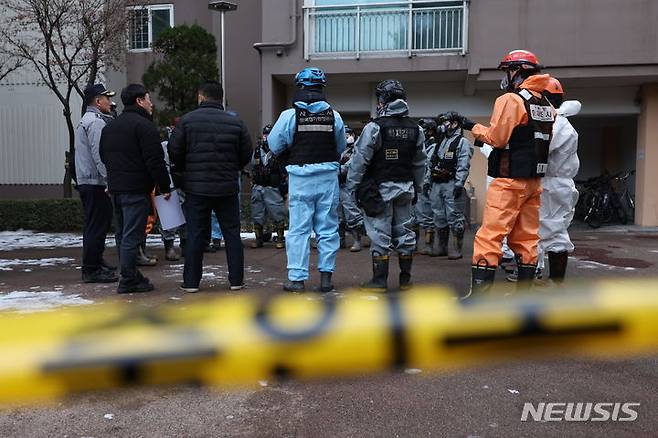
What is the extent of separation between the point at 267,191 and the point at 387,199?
3483 millimetres

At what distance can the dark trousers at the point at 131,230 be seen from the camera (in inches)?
198

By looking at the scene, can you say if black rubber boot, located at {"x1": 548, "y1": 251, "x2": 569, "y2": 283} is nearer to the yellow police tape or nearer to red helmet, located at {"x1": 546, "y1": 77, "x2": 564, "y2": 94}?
red helmet, located at {"x1": 546, "y1": 77, "x2": 564, "y2": 94}

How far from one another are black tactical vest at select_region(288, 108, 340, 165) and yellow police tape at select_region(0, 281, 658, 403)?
3796 mm

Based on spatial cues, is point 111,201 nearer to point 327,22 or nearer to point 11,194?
point 327,22

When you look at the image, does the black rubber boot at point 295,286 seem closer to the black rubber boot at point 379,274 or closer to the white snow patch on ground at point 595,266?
the black rubber boot at point 379,274

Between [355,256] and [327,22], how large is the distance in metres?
6.71

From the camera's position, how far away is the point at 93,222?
5.51m

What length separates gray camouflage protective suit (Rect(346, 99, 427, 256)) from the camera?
491 cm

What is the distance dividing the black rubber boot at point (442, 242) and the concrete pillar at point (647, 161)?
720cm

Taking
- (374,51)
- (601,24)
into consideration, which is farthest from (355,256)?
(601,24)

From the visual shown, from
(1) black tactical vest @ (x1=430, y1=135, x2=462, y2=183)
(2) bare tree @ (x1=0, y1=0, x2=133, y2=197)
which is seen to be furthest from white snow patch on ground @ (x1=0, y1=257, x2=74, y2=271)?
(1) black tactical vest @ (x1=430, y1=135, x2=462, y2=183)

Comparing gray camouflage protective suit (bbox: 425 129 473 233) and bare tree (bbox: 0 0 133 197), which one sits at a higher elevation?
bare tree (bbox: 0 0 133 197)

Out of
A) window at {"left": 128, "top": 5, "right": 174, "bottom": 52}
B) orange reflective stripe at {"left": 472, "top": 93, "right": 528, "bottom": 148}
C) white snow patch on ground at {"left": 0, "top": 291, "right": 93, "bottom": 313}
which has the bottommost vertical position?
white snow patch on ground at {"left": 0, "top": 291, "right": 93, "bottom": 313}

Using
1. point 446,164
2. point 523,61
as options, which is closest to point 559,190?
point 523,61
